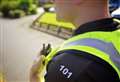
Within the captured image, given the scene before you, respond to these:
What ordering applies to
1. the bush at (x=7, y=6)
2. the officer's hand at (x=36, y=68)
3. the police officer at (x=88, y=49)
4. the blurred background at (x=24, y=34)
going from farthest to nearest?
the bush at (x=7, y=6) → the blurred background at (x=24, y=34) → the officer's hand at (x=36, y=68) → the police officer at (x=88, y=49)

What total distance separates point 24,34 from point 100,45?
7.10 metres

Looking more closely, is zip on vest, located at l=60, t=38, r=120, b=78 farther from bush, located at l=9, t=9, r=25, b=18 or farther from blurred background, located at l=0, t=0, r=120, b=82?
bush, located at l=9, t=9, r=25, b=18

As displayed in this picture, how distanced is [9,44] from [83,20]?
5.47m

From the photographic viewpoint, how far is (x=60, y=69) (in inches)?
21.6

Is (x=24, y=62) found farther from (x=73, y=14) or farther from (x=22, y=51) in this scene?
(x=73, y=14)

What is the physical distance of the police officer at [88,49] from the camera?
54 cm

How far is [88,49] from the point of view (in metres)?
0.56

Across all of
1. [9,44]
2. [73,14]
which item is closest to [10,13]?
[9,44]

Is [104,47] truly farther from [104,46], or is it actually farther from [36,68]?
[36,68]

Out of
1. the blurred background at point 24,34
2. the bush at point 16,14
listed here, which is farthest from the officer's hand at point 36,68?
the bush at point 16,14

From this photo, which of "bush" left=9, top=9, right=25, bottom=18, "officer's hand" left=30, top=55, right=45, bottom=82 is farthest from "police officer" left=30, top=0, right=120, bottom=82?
"bush" left=9, top=9, right=25, bottom=18

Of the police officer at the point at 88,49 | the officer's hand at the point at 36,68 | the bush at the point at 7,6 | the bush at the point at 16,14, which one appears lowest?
the bush at the point at 16,14

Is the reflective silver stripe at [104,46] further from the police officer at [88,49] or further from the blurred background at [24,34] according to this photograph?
the blurred background at [24,34]

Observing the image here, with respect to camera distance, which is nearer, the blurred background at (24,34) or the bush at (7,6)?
the blurred background at (24,34)
